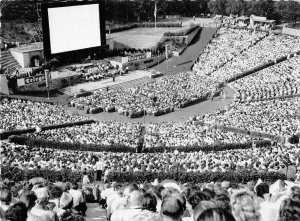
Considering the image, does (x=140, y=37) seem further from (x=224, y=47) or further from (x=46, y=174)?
(x=46, y=174)

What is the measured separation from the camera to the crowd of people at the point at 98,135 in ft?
101

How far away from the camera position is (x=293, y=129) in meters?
31.9

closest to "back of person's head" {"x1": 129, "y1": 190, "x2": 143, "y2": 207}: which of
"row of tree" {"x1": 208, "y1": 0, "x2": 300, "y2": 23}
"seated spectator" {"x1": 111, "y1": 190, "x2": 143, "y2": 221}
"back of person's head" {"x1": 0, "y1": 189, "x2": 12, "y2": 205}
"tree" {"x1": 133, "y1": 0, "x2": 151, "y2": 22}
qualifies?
"seated spectator" {"x1": 111, "y1": 190, "x2": 143, "y2": 221}

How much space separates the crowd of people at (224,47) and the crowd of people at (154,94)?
683 cm

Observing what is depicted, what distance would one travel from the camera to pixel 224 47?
2731 inches

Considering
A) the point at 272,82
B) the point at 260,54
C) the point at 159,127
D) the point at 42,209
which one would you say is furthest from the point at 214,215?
the point at 260,54

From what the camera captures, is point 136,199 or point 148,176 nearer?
point 136,199

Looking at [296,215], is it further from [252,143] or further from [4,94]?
[4,94]

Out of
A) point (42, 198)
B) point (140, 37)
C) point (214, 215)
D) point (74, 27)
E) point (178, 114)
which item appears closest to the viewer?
point (214, 215)

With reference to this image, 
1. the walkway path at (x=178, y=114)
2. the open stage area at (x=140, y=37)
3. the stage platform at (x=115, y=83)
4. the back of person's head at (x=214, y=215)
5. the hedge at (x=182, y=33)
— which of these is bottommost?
the walkway path at (x=178, y=114)

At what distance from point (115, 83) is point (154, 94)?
8400 mm

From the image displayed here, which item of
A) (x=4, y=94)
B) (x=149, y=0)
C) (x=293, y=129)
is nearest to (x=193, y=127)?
(x=293, y=129)

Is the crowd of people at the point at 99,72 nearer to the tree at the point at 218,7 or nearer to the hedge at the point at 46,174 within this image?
the hedge at the point at 46,174

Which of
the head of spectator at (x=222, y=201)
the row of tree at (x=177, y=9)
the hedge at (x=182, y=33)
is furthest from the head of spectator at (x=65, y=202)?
the row of tree at (x=177, y=9)
